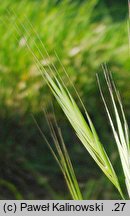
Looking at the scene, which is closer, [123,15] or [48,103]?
[48,103]

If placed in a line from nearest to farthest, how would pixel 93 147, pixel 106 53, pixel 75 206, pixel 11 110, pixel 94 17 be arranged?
pixel 93 147 < pixel 75 206 < pixel 11 110 < pixel 106 53 < pixel 94 17

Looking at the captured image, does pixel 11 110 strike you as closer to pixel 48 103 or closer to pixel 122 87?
pixel 48 103

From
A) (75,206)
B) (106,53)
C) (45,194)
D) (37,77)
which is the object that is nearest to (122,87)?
(106,53)

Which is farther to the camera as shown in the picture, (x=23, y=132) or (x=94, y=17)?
(x=94, y=17)

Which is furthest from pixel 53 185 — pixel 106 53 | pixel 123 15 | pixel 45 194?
pixel 123 15

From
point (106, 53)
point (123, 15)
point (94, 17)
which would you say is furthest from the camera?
point (123, 15)

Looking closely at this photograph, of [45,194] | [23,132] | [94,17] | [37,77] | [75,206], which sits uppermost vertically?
[94,17]

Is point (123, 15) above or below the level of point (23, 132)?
above

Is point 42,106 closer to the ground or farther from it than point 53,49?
closer to the ground

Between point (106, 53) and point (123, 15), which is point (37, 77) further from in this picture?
point (123, 15)
